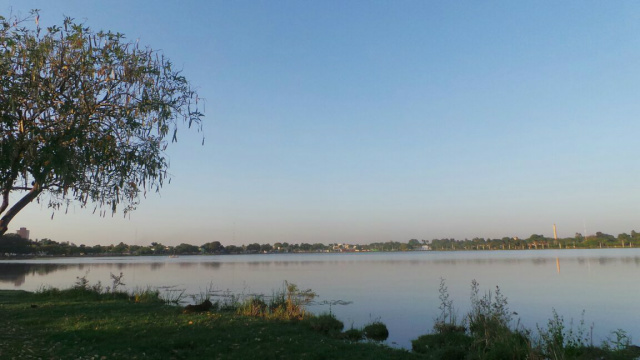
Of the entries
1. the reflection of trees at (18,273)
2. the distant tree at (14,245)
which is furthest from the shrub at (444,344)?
the distant tree at (14,245)

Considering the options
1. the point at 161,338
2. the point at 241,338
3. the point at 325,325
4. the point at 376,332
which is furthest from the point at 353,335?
the point at 161,338

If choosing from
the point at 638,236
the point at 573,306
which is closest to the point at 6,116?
the point at 573,306

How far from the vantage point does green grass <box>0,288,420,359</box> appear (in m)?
9.06

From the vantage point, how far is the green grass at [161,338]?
9064 millimetres

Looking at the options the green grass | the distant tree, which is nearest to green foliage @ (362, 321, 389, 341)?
the green grass

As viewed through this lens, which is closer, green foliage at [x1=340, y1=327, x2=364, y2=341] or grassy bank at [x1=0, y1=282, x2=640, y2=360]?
grassy bank at [x1=0, y1=282, x2=640, y2=360]

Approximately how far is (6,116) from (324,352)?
28.4ft

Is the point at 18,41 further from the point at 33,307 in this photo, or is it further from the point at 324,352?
the point at 33,307

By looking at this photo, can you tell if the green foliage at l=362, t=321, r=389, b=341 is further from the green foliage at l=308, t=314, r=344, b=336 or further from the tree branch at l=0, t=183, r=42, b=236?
the tree branch at l=0, t=183, r=42, b=236

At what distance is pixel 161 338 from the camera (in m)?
10.4

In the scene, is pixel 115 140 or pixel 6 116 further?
pixel 115 140

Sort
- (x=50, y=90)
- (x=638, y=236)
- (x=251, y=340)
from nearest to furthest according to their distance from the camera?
(x=50, y=90), (x=251, y=340), (x=638, y=236)

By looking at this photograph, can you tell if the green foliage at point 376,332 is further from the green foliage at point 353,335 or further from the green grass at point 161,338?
the green grass at point 161,338

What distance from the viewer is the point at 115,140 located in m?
9.87
